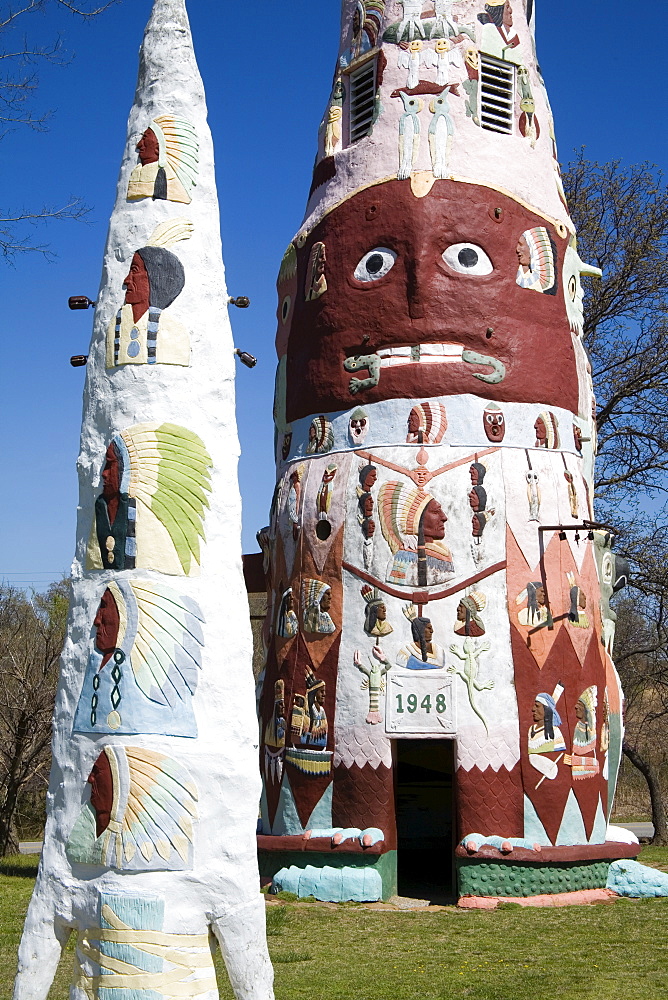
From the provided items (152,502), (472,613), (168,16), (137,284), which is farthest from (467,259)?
(152,502)

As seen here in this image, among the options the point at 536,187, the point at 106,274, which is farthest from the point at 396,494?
the point at 106,274

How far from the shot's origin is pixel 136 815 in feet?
17.6

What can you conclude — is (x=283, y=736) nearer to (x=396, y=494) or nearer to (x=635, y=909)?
(x=396, y=494)

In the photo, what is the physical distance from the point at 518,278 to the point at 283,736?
22.0ft

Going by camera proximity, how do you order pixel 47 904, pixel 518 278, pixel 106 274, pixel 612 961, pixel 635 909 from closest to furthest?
pixel 47 904, pixel 106 274, pixel 612 961, pixel 635 909, pixel 518 278

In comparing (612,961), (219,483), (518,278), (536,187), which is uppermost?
(536,187)

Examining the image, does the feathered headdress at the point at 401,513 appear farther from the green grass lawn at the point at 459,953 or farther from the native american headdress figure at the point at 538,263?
the green grass lawn at the point at 459,953

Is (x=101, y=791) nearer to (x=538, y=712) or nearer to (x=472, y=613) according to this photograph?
(x=472, y=613)

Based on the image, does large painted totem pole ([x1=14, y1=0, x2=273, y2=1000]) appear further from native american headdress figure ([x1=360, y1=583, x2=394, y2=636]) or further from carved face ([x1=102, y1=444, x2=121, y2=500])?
native american headdress figure ([x1=360, y1=583, x2=394, y2=636])

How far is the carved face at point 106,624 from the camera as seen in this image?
5.66m

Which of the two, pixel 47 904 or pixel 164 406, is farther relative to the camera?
pixel 164 406

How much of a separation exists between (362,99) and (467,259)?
3.26 m

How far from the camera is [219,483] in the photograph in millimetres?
5965

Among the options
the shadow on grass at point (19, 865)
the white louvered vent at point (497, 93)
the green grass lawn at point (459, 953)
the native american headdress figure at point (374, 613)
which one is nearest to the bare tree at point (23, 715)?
the shadow on grass at point (19, 865)
